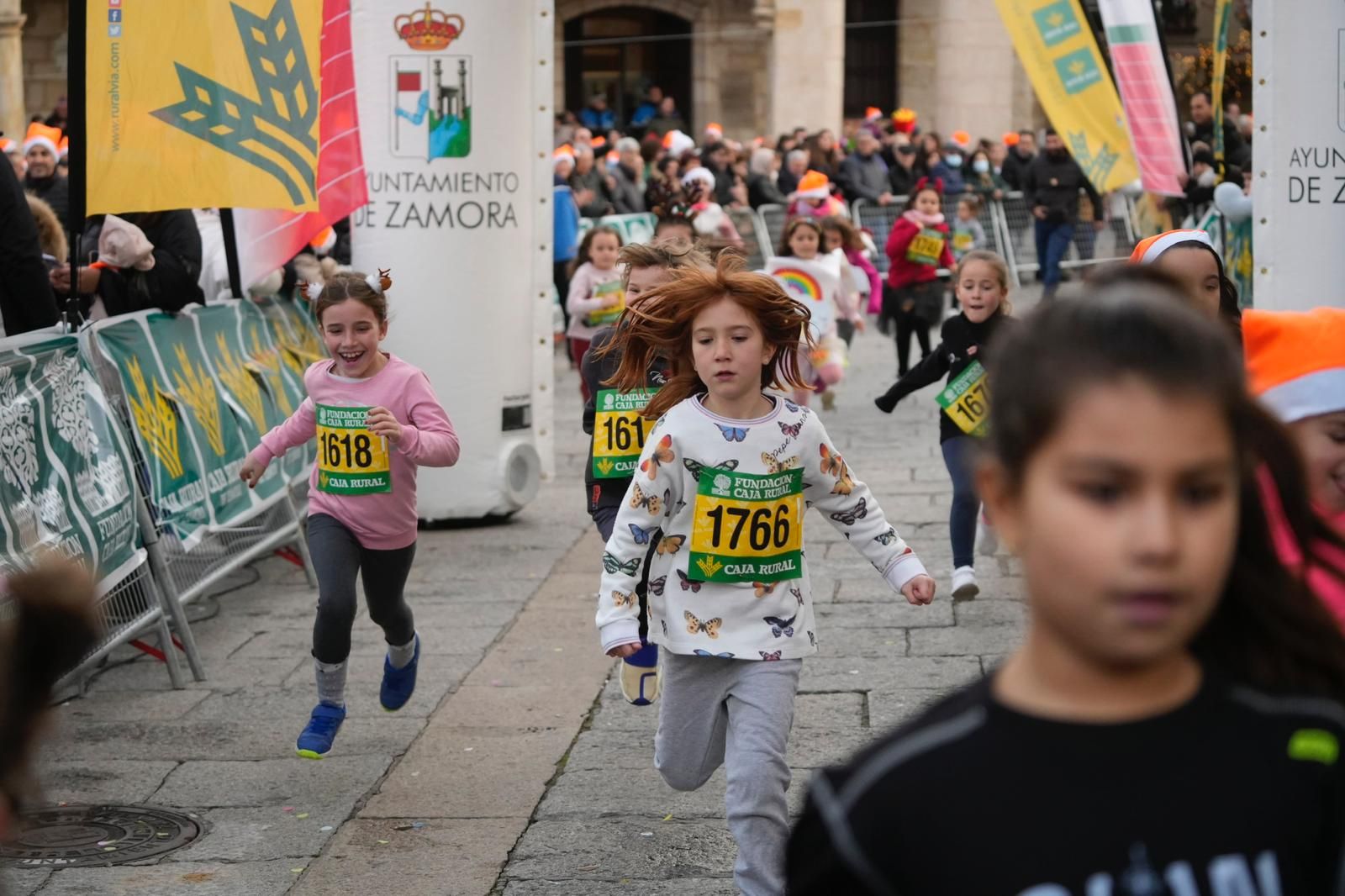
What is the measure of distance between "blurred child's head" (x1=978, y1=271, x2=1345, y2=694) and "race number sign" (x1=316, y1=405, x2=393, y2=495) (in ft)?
13.8

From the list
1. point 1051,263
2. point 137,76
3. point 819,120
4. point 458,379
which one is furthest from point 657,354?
point 819,120

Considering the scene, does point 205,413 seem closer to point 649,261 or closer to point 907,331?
point 649,261

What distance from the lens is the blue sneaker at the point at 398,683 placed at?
20.5ft

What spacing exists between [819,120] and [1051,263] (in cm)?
1601

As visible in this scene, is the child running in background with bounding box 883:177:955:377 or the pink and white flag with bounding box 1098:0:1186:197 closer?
the pink and white flag with bounding box 1098:0:1186:197

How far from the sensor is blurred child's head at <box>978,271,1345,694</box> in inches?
65.0

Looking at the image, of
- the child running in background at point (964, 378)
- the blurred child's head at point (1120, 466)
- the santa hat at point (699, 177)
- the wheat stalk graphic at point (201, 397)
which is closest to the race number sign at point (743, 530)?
the blurred child's head at point (1120, 466)

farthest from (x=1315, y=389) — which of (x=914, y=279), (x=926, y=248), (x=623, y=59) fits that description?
(x=623, y=59)

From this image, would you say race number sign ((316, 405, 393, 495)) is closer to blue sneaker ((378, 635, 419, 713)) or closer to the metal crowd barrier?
blue sneaker ((378, 635, 419, 713))

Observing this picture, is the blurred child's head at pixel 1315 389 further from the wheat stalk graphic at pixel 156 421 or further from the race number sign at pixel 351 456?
the wheat stalk graphic at pixel 156 421

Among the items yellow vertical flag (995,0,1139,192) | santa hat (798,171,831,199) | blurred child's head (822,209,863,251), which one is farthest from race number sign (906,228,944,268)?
santa hat (798,171,831,199)

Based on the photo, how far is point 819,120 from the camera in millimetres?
37406

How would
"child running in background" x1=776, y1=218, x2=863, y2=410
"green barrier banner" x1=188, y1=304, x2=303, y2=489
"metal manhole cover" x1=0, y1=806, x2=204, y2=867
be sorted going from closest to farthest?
"metal manhole cover" x1=0, y1=806, x2=204, y2=867 < "green barrier banner" x1=188, y1=304, x2=303, y2=489 < "child running in background" x1=776, y1=218, x2=863, y2=410

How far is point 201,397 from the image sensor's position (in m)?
7.84
